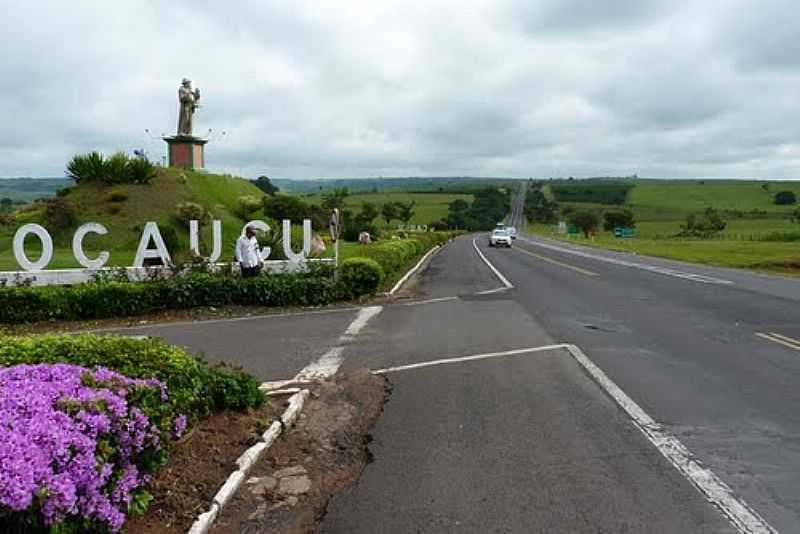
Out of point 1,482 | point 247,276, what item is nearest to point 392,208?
point 247,276

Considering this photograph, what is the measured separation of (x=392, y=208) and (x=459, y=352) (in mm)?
81504

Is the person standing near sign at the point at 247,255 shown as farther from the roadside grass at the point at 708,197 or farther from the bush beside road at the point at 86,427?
the roadside grass at the point at 708,197

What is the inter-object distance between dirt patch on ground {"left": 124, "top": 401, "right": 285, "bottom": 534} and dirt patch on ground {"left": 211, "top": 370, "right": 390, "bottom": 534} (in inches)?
7.6

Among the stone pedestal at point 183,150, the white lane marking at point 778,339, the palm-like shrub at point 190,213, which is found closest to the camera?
the white lane marking at point 778,339

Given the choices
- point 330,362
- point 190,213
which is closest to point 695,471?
point 330,362

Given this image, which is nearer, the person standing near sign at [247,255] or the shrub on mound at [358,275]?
the person standing near sign at [247,255]

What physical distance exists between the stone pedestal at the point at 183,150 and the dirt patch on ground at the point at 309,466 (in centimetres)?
2960

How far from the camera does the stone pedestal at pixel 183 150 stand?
34250mm

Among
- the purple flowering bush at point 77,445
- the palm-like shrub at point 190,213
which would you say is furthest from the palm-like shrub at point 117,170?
the purple flowering bush at point 77,445

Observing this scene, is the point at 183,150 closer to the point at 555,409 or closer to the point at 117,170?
the point at 117,170

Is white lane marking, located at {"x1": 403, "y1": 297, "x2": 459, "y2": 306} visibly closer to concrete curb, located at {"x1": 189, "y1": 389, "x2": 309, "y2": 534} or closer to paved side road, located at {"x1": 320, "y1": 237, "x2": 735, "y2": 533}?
paved side road, located at {"x1": 320, "y1": 237, "x2": 735, "y2": 533}

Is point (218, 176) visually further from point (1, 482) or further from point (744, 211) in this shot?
point (744, 211)

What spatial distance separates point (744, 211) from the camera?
367 ft

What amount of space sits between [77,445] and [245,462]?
1.69 meters
